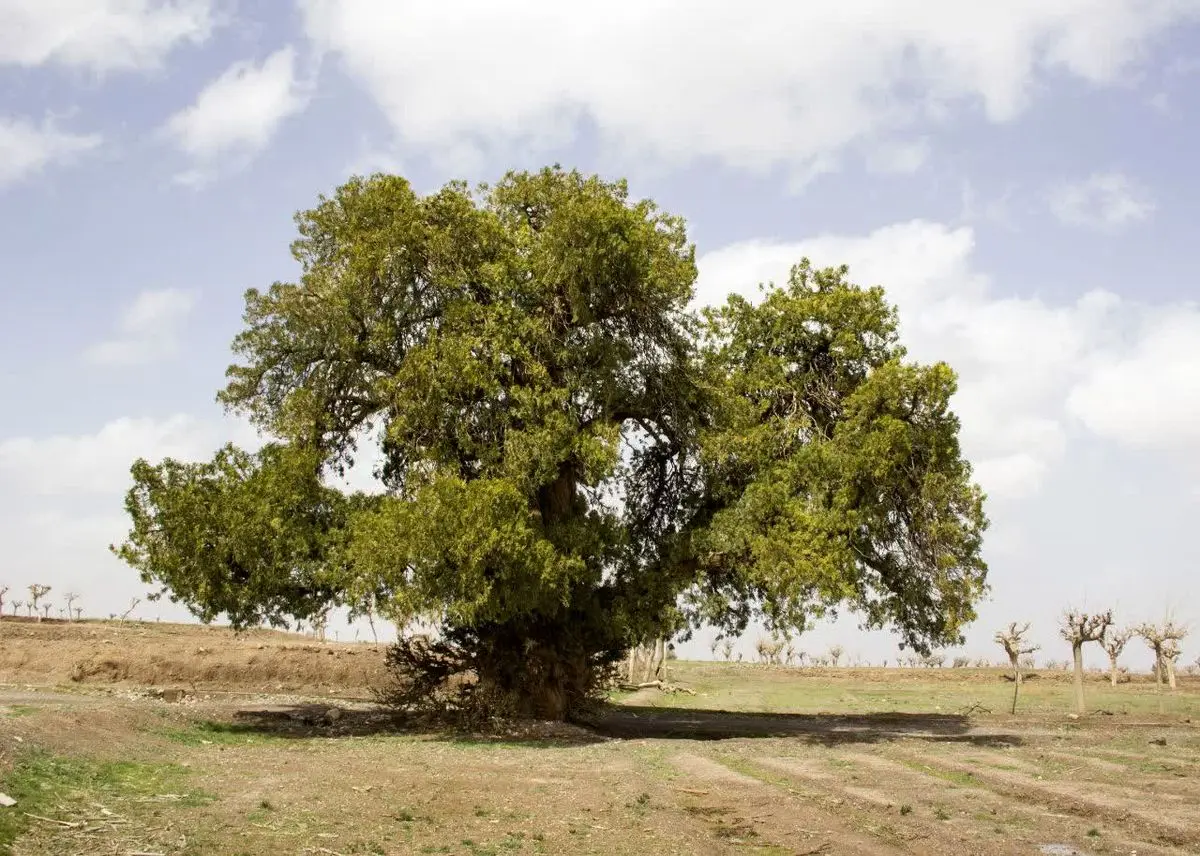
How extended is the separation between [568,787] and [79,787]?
6848 millimetres

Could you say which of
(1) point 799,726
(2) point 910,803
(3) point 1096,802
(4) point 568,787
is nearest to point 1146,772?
(3) point 1096,802

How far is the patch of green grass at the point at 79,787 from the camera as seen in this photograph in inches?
479

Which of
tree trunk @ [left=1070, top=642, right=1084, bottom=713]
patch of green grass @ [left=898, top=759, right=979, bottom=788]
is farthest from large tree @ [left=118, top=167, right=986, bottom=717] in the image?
tree trunk @ [left=1070, top=642, right=1084, bottom=713]

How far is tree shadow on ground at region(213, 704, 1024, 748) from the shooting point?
24500 mm

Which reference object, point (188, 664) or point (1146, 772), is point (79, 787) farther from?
point (188, 664)

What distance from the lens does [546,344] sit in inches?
981

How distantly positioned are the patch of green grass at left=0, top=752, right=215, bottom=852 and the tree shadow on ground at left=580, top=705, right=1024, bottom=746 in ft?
42.1

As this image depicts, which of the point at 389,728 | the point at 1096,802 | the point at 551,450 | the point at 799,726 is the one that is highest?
the point at 551,450

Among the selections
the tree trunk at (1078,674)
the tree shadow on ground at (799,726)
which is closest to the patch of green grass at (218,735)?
the tree shadow on ground at (799,726)

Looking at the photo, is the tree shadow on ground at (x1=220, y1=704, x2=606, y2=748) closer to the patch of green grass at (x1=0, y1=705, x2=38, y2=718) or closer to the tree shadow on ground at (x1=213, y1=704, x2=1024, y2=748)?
the tree shadow on ground at (x1=213, y1=704, x2=1024, y2=748)

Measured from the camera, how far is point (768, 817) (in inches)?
549

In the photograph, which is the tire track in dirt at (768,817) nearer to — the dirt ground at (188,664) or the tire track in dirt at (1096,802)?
the tire track in dirt at (1096,802)

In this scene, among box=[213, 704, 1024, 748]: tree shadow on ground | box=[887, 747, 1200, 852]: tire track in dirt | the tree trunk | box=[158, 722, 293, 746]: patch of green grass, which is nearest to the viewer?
box=[887, 747, 1200, 852]: tire track in dirt

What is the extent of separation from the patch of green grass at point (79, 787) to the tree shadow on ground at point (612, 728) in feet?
26.1
